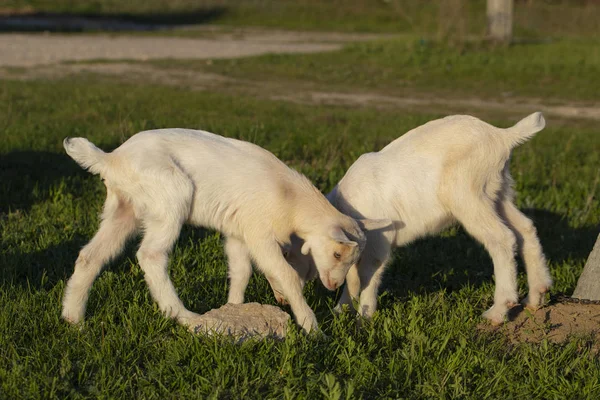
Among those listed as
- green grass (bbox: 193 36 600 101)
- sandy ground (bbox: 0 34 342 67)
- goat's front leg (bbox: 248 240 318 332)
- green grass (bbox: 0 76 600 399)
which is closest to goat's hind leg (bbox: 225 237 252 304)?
green grass (bbox: 0 76 600 399)

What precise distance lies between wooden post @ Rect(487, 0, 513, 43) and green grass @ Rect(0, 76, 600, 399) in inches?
504

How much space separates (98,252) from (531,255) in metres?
2.85

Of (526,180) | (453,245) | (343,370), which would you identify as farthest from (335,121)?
(343,370)

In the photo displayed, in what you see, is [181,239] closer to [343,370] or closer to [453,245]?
[453,245]

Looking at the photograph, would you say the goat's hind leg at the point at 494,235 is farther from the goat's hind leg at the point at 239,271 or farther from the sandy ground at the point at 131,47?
the sandy ground at the point at 131,47

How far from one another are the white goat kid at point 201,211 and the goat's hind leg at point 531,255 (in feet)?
4.23

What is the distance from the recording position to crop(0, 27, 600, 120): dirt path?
15.5m

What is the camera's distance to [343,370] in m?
4.33

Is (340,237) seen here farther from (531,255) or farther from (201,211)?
(531,255)

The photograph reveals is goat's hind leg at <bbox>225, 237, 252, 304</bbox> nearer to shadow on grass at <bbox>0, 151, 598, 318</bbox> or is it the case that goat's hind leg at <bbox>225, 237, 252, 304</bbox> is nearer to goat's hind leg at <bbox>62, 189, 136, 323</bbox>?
goat's hind leg at <bbox>62, 189, 136, 323</bbox>

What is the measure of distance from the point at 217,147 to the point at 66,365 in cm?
167

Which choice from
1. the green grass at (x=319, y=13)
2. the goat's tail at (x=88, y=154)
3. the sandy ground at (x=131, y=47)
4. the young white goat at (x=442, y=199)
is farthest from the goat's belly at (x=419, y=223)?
the green grass at (x=319, y=13)

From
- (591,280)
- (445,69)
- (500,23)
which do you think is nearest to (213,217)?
(591,280)

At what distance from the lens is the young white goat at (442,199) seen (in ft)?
17.6
